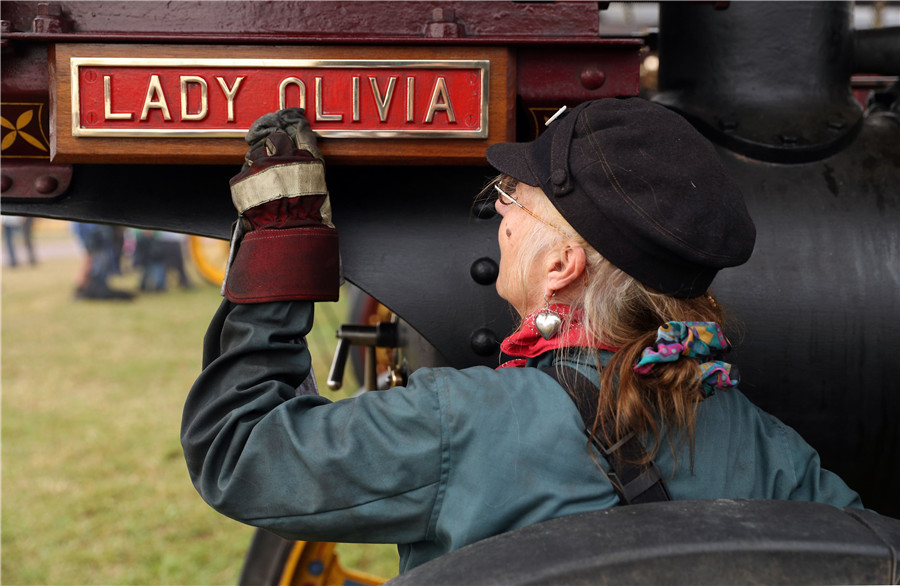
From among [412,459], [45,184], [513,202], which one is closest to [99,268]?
[45,184]

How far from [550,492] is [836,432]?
1.95 feet

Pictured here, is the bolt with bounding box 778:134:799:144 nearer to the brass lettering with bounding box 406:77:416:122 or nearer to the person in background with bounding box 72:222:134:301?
the brass lettering with bounding box 406:77:416:122

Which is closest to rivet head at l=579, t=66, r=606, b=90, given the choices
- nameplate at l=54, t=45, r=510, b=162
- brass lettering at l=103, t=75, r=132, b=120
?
nameplate at l=54, t=45, r=510, b=162

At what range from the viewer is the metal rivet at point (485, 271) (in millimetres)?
1300

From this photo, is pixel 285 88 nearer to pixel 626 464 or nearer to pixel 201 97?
pixel 201 97

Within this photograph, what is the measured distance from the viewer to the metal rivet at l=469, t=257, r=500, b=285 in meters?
1.30

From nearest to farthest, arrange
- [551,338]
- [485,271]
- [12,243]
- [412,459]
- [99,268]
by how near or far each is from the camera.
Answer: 1. [412,459]
2. [551,338]
3. [485,271]
4. [99,268]
5. [12,243]

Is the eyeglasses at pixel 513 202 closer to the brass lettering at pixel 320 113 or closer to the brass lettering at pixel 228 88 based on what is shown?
the brass lettering at pixel 320 113

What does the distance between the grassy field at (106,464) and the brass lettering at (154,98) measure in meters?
1.11

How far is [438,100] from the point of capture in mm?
1148

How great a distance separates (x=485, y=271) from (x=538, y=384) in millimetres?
341

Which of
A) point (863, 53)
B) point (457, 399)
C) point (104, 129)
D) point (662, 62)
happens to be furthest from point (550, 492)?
A: point (863, 53)

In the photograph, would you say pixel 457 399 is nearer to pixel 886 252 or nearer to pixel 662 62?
pixel 886 252

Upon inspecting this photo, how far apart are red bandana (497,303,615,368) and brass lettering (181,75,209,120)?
1.57 ft
